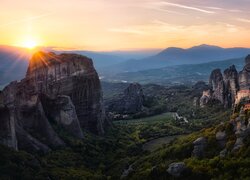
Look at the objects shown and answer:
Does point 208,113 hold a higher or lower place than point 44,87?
lower

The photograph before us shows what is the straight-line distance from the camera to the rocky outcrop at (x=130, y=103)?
566ft

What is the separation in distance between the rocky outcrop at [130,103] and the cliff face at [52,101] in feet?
177

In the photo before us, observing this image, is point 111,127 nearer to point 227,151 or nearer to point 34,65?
point 34,65

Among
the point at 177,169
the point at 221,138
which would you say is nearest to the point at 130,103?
the point at 221,138

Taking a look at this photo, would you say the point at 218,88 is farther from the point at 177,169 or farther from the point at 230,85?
the point at 177,169

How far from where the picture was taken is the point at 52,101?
9794 cm

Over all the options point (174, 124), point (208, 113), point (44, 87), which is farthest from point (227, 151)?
point (208, 113)

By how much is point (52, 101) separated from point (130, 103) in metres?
78.1

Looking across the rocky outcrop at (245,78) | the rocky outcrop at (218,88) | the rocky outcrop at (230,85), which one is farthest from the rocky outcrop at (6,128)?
the rocky outcrop at (218,88)

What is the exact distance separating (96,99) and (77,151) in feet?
85.0

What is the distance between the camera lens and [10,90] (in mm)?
79750

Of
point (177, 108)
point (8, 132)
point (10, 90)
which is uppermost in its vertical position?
point (10, 90)

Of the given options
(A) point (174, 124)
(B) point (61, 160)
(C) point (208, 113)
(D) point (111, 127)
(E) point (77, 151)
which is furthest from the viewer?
(C) point (208, 113)

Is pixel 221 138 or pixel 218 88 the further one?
pixel 218 88
